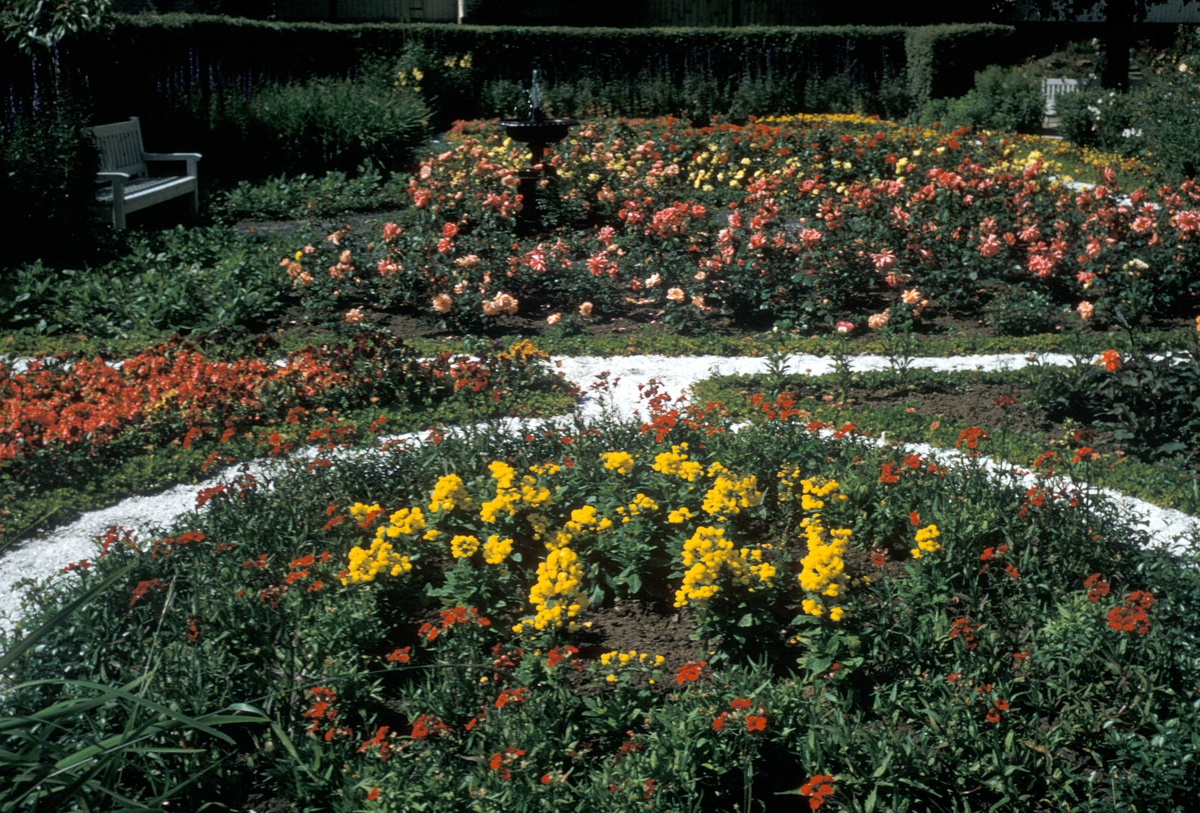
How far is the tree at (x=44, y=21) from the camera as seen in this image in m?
10.1

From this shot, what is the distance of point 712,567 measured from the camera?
345 cm

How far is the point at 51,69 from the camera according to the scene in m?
11.2

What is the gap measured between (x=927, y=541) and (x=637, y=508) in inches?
42.8

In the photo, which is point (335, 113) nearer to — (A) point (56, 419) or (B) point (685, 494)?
(A) point (56, 419)

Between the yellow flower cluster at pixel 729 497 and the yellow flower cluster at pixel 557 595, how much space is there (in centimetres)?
64

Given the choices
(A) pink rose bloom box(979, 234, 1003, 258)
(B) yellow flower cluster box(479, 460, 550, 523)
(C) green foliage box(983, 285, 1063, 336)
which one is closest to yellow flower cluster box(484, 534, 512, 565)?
(B) yellow flower cluster box(479, 460, 550, 523)

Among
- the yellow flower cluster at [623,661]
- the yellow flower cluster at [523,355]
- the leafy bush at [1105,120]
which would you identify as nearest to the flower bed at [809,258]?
the yellow flower cluster at [523,355]

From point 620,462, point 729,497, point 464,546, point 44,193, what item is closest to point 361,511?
point 464,546

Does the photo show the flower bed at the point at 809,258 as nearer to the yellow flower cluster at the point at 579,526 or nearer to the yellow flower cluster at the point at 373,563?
the yellow flower cluster at the point at 579,526

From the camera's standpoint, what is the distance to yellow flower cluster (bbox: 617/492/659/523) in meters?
4.01

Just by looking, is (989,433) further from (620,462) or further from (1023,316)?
(1023,316)

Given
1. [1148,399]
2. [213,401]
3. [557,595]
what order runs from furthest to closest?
[213,401] < [1148,399] < [557,595]

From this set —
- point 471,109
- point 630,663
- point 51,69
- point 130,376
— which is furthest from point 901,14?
point 630,663

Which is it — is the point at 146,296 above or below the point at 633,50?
below
